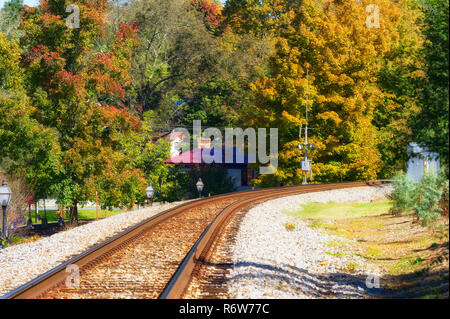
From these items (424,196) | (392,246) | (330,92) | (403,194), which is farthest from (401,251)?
(330,92)

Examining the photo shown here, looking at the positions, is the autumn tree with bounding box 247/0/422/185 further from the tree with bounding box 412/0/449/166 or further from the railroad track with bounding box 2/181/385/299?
the tree with bounding box 412/0/449/166

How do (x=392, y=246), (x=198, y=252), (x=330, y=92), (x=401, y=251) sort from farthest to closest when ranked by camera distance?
1. (x=330, y=92)
2. (x=392, y=246)
3. (x=401, y=251)
4. (x=198, y=252)

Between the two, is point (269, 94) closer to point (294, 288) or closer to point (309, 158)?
point (309, 158)

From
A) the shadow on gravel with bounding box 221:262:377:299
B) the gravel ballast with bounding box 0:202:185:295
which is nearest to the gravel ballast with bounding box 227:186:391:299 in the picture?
the shadow on gravel with bounding box 221:262:377:299

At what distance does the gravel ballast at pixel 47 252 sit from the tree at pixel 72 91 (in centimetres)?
1073

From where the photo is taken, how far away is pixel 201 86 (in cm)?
5459

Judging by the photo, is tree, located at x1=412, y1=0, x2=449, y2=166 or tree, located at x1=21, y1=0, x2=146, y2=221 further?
tree, located at x1=21, y1=0, x2=146, y2=221

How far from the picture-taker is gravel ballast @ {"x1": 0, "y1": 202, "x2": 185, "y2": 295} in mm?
11398

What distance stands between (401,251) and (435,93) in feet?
16.1

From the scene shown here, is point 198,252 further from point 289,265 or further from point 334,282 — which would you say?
point 334,282

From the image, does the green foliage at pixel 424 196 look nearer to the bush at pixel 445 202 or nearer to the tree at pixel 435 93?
the bush at pixel 445 202

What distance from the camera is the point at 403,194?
1712cm

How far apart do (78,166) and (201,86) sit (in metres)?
27.2
